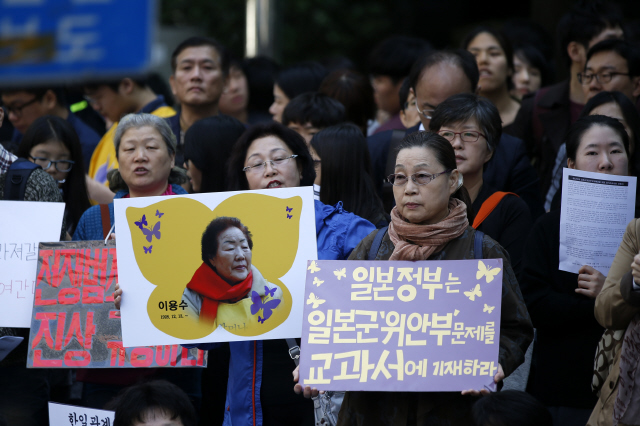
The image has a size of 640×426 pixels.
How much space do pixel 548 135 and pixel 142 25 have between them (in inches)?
189

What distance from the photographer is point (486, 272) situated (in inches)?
135

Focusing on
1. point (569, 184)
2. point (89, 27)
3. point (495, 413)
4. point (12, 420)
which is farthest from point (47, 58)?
point (12, 420)

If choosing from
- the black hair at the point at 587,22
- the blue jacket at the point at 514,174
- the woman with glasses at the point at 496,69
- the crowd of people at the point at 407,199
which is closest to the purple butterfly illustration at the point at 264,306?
the crowd of people at the point at 407,199

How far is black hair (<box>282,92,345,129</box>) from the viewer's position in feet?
18.9

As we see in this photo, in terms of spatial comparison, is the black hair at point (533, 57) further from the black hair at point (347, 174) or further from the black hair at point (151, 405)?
the black hair at point (151, 405)

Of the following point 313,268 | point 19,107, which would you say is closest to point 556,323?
point 313,268

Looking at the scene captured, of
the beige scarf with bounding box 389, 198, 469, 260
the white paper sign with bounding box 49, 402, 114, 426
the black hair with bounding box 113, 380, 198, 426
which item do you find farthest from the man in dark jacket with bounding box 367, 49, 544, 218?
the white paper sign with bounding box 49, 402, 114, 426

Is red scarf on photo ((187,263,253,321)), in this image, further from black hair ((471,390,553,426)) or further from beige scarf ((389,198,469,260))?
black hair ((471,390,553,426))

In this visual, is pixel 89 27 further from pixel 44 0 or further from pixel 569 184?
pixel 569 184

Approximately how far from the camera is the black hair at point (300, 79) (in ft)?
23.2

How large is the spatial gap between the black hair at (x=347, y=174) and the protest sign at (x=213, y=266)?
591 millimetres

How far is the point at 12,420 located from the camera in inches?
184

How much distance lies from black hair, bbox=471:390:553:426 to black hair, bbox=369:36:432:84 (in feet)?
13.3

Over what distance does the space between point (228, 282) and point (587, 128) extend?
6.87 ft
